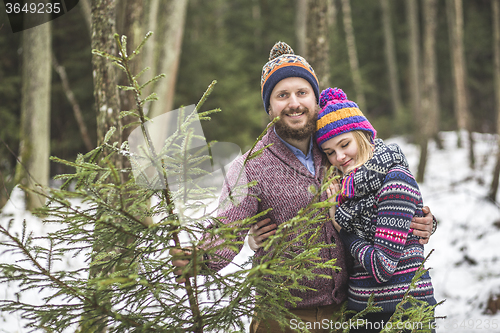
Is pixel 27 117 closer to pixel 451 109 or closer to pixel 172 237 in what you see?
pixel 172 237

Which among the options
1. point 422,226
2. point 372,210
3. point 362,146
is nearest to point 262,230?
point 372,210

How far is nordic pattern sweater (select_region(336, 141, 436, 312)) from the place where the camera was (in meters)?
→ 1.93

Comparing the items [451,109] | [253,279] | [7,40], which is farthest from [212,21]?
[451,109]

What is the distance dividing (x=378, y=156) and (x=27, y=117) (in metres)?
6.98

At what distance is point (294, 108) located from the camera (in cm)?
235

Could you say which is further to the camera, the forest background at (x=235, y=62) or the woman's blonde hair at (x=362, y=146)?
the forest background at (x=235, y=62)

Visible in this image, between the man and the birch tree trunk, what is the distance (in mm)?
1961

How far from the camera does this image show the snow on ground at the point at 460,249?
3.99 m

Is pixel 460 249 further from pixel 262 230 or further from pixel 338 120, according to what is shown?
pixel 262 230

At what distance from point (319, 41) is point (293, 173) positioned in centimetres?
268

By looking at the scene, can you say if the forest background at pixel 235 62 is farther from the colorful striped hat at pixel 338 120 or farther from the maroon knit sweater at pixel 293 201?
the colorful striped hat at pixel 338 120

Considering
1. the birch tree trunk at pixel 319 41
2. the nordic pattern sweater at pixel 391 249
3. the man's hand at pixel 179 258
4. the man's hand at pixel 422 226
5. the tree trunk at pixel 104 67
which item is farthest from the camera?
the birch tree trunk at pixel 319 41

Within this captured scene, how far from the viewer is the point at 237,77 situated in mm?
11938

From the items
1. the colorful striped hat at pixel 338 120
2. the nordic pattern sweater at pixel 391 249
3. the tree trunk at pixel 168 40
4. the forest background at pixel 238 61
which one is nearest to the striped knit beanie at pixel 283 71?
the colorful striped hat at pixel 338 120
